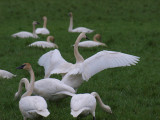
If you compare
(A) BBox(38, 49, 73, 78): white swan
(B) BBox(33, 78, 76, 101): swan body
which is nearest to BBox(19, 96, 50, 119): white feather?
(B) BBox(33, 78, 76, 101): swan body

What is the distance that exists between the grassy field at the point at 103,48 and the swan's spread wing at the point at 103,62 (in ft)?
1.64

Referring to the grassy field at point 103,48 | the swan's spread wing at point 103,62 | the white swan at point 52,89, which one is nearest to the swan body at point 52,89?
the white swan at point 52,89

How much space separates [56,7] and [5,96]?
16038 millimetres

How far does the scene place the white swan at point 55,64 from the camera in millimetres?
6566

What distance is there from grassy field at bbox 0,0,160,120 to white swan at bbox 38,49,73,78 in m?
0.51

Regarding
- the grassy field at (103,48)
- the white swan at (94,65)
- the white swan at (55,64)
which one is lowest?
the grassy field at (103,48)

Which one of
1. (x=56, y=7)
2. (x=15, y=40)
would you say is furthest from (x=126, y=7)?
(x=15, y=40)

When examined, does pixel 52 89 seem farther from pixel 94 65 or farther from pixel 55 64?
pixel 55 64

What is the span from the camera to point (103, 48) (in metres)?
10.8

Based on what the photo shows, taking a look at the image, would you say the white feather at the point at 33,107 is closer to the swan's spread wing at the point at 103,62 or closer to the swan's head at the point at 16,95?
the swan's head at the point at 16,95

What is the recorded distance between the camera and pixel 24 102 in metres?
4.83

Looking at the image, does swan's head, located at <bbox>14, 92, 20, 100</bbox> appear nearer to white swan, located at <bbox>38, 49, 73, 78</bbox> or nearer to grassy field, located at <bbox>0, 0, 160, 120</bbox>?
grassy field, located at <bbox>0, 0, 160, 120</bbox>

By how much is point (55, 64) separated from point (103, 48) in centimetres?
415

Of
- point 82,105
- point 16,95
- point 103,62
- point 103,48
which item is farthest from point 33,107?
point 103,48
